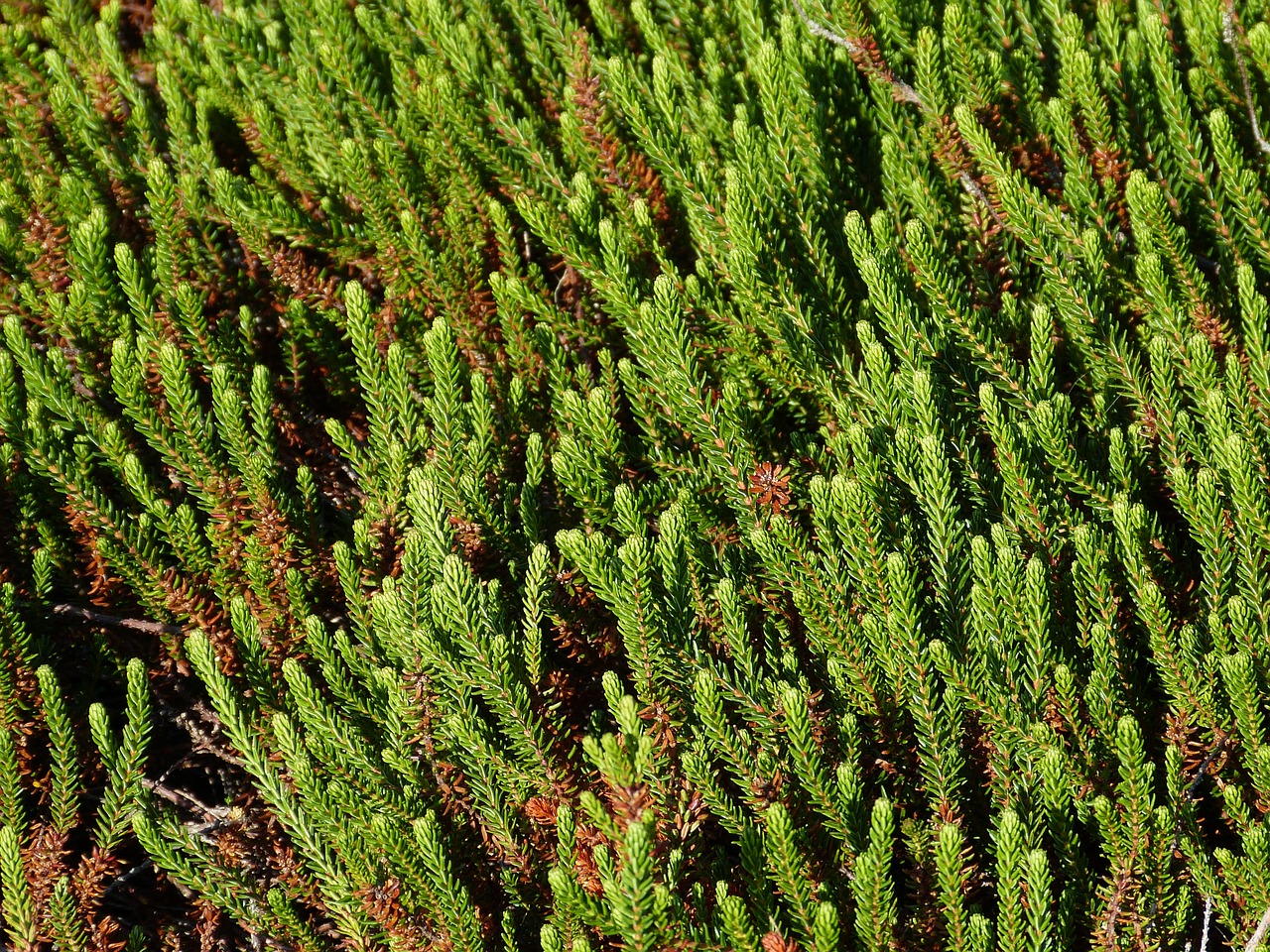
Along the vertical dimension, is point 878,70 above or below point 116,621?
above

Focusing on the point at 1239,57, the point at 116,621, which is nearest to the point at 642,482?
the point at 116,621

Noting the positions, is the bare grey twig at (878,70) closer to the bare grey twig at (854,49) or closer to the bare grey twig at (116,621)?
the bare grey twig at (854,49)

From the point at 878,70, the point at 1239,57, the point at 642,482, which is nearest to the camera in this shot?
the point at 642,482

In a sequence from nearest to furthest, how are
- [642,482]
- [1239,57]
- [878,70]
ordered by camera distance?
[642,482] → [1239,57] → [878,70]

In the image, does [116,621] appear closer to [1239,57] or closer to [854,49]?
[854,49]

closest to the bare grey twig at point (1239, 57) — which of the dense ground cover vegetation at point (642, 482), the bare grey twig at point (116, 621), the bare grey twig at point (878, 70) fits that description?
the dense ground cover vegetation at point (642, 482)

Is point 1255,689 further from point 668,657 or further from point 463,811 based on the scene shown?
point 463,811

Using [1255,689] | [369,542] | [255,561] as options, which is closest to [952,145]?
[1255,689]

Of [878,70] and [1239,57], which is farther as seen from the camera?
[878,70]

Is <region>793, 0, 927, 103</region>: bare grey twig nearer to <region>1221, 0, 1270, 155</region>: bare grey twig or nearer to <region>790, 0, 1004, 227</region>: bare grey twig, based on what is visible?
<region>790, 0, 1004, 227</region>: bare grey twig
